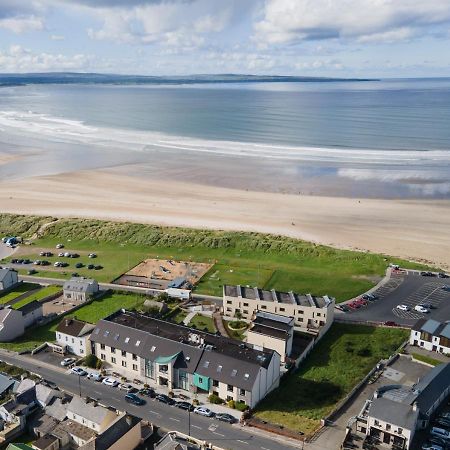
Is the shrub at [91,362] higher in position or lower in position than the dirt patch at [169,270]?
lower

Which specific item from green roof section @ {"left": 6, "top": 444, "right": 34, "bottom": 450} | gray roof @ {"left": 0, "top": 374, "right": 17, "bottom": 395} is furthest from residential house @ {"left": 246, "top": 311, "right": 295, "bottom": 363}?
gray roof @ {"left": 0, "top": 374, "right": 17, "bottom": 395}

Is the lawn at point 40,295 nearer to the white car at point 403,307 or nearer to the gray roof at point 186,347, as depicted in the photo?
the gray roof at point 186,347

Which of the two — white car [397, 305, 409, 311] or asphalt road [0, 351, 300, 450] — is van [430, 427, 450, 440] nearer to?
asphalt road [0, 351, 300, 450]

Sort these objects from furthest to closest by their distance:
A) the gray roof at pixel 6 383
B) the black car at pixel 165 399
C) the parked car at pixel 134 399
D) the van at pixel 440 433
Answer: the gray roof at pixel 6 383, the black car at pixel 165 399, the parked car at pixel 134 399, the van at pixel 440 433

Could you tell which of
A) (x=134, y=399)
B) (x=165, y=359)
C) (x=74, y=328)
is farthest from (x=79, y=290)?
(x=134, y=399)

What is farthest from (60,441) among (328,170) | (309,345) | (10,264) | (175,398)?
(328,170)

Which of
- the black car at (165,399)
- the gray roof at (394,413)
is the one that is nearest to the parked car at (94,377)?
the black car at (165,399)
